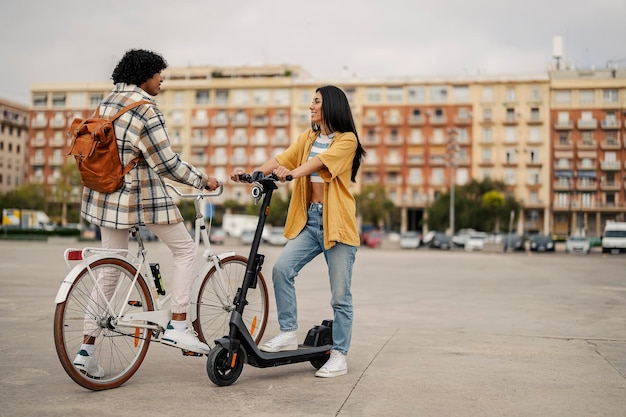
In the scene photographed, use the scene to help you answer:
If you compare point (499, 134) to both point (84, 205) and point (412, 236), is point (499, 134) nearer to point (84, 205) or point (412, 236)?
point (412, 236)

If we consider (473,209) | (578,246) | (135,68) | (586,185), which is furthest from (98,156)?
(586,185)

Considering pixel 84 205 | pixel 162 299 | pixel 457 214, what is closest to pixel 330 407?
pixel 162 299

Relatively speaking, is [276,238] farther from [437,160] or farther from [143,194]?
Answer: [143,194]

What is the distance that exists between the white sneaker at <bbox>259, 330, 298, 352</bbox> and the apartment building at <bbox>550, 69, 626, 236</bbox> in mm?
84609

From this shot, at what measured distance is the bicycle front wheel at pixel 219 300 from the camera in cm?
489

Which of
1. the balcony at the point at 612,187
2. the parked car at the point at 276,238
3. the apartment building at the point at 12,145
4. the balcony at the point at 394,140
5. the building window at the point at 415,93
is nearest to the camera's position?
the parked car at the point at 276,238

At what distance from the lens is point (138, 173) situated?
4.43 m

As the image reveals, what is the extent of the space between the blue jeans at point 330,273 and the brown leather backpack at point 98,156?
1279 millimetres

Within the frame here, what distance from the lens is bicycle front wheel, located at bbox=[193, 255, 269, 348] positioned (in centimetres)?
489

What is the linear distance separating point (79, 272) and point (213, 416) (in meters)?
1.14

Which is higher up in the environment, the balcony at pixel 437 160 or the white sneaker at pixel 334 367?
the balcony at pixel 437 160

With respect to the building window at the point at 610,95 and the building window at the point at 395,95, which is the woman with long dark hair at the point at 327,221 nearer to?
the building window at the point at 395,95

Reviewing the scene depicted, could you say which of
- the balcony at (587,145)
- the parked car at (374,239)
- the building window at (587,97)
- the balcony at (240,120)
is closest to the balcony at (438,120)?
the balcony at (587,145)

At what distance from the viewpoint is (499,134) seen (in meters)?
85.8
